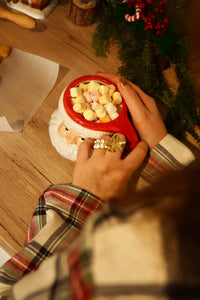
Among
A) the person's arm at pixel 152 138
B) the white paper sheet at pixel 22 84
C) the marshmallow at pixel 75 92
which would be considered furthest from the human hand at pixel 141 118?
the white paper sheet at pixel 22 84

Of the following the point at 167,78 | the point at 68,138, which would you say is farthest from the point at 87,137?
the point at 167,78

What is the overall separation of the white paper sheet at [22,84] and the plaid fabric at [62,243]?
0.85 ft

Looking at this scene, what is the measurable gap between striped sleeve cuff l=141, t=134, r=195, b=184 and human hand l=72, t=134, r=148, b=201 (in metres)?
0.04

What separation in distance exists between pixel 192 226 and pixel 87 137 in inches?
16.7

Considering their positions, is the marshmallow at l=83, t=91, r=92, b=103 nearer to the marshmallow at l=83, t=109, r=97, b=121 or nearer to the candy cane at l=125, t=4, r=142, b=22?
the marshmallow at l=83, t=109, r=97, b=121

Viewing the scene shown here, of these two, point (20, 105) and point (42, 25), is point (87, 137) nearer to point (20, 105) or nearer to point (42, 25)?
point (20, 105)

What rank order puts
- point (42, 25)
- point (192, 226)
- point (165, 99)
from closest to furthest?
1. point (192, 226)
2. point (165, 99)
3. point (42, 25)

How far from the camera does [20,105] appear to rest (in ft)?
2.50

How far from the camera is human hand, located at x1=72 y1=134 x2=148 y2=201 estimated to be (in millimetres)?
564

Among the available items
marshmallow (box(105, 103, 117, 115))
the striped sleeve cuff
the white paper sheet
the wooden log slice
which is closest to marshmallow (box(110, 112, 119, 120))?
marshmallow (box(105, 103, 117, 115))

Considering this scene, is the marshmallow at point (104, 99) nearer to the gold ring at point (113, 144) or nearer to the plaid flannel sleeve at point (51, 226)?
the gold ring at point (113, 144)

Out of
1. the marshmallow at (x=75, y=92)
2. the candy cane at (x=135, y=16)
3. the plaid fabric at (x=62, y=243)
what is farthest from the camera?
the candy cane at (x=135, y=16)

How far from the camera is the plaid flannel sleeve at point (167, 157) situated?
2.06ft

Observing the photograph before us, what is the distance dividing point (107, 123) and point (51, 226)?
0.76 feet
